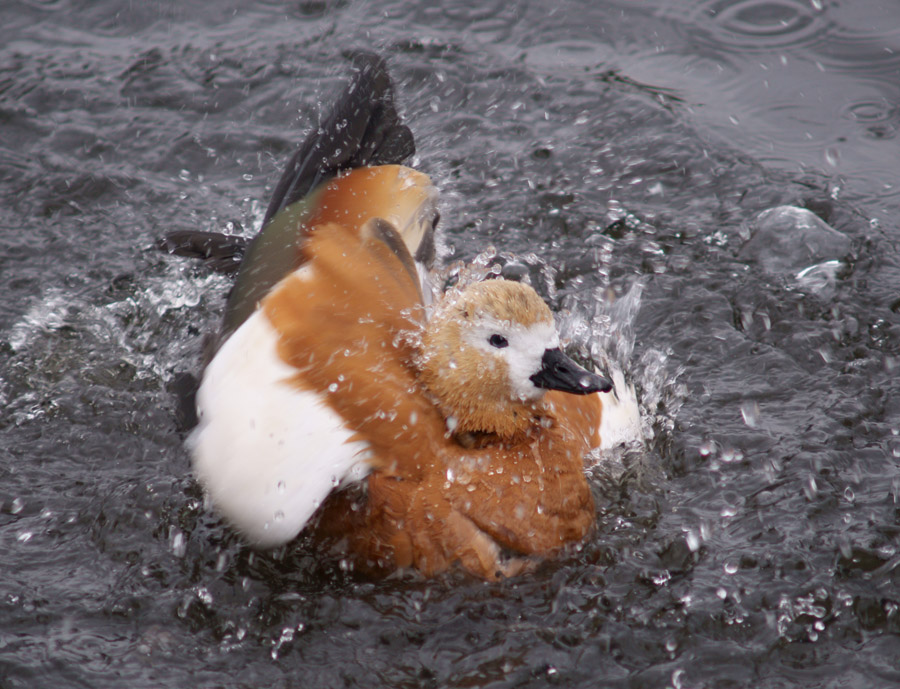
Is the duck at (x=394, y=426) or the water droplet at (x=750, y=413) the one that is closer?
the duck at (x=394, y=426)

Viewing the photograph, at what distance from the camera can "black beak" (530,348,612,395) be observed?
→ 3102 mm

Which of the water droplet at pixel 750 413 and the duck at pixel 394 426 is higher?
the duck at pixel 394 426

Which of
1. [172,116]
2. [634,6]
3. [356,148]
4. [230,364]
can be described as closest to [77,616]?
[230,364]

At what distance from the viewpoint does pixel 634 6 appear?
20.4 ft

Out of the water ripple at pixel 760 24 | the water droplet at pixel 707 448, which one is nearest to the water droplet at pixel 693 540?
the water droplet at pixel 707 448

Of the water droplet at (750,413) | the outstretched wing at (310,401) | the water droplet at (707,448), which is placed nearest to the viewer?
the outstretched wing at (310,401)

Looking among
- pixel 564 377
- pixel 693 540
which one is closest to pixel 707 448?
pixel 693 540

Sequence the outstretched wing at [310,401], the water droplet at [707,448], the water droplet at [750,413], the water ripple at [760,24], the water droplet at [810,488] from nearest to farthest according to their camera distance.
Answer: the outstretched wing at [310,401], the water droplet at [810,488], the water droplet at [707,448], the water droplet at [750,413], the water ripple at [760,24]

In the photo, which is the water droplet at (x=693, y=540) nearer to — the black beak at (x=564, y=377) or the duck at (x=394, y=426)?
the duck at (x=394, y=426)

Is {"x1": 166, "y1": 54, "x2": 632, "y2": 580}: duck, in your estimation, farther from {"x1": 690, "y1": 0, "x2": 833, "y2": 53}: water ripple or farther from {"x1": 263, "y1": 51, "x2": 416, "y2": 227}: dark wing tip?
{"x1": 690, "y1": 0, "x2": 833, "y2": 53}: water ripple

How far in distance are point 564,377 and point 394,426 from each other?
0.58 metres

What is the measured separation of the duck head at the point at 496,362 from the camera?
10.2ft

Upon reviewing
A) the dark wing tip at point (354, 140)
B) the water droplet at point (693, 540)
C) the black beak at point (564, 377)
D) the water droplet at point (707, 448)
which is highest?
the dark wing tip at point (354, 140)

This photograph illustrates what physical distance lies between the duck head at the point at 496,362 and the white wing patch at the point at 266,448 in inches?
14.3
